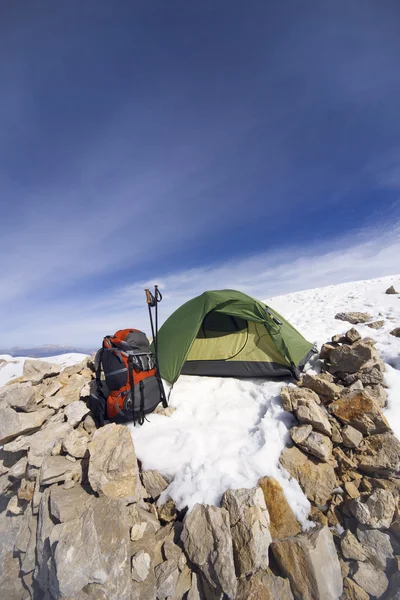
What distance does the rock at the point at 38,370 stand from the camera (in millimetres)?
6664

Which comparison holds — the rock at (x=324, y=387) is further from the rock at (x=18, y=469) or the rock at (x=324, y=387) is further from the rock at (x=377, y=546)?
the rock at (x=18, y=469)

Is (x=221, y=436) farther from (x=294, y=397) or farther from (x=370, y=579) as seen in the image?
(x=370, y=579)

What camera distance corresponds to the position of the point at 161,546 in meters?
3.62

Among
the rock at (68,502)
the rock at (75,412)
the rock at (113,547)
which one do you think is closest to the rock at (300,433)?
the rock at (113,547)

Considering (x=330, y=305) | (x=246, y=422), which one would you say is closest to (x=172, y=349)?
(x=246, y=422)

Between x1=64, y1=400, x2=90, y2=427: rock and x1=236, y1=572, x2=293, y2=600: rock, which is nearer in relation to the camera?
x1=236, y1=572, x2=293, y2=600: rock

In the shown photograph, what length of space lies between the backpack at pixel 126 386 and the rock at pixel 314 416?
3.01m

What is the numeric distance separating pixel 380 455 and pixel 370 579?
1646 mm

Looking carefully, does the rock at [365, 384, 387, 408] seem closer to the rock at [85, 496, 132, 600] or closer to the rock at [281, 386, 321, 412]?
the rock at [281, 386, 321, 412]

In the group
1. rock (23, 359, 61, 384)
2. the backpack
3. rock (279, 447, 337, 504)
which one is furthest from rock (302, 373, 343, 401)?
rock (23, 359, 61, 384)

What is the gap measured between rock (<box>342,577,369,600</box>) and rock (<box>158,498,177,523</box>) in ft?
7.62

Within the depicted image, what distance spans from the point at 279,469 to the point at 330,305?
44.1ft

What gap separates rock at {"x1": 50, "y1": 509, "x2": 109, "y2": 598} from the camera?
118 inches

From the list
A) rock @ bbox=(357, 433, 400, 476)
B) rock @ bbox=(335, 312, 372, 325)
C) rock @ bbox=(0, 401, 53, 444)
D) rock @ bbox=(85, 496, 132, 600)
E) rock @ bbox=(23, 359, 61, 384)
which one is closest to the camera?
rock @ bbox=(85, 496, 132, 600)
